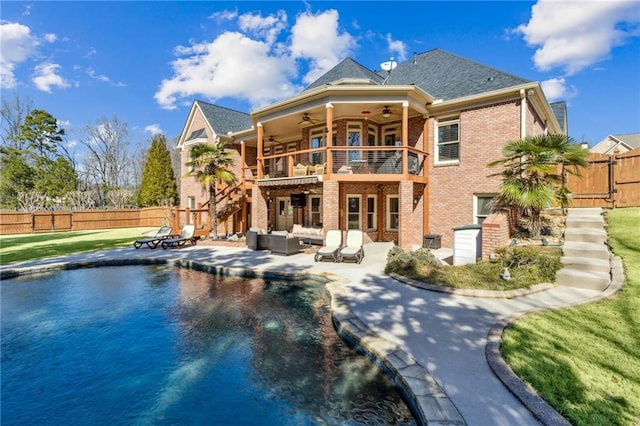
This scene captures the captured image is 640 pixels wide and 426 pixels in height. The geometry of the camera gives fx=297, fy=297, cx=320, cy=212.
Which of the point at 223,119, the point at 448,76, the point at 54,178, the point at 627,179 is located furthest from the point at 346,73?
the point at 54,178

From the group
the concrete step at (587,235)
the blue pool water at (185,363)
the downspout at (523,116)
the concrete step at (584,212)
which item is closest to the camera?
the blue pool water at (185,363)

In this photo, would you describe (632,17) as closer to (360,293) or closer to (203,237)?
(360,293)

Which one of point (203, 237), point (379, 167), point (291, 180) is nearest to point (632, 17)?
point (379, 167)

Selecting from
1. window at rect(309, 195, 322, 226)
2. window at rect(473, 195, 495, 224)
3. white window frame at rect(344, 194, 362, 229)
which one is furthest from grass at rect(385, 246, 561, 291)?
window at rect(309, 195, 322, 226)

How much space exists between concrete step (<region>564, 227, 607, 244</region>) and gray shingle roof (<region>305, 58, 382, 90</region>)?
37.3 feet

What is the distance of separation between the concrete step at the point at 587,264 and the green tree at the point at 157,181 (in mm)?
32915

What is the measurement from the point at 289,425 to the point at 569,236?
9.75m

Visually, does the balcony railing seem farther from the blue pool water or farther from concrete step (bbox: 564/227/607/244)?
the blue pool water

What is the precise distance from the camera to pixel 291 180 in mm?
13602

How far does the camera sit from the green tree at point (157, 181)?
103 feet

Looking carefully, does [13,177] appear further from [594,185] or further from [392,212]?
[594,185]

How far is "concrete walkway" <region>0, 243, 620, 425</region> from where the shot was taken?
3.01 meters

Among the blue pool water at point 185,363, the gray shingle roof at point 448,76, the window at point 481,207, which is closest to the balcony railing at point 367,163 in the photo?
the window at point 481,207

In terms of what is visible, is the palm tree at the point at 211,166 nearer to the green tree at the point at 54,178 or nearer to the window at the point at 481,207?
the window at the point at 481,207
